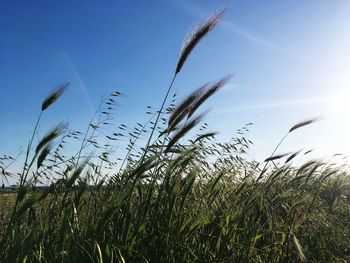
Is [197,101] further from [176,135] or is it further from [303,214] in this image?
[303,214]

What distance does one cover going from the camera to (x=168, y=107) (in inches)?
172

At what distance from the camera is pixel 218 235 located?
319 cm

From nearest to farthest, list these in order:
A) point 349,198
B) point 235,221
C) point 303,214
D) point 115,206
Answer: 1. point 115,206
2. point 235,221
3. point 303,214
4. point 349,198

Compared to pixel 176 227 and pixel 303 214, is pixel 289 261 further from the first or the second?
pixel 176 227

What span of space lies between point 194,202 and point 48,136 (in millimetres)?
1294

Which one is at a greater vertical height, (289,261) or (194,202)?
(194,202)

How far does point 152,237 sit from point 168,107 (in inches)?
69.8

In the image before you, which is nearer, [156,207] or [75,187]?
[156,207]

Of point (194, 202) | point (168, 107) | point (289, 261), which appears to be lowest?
point (289, 261)

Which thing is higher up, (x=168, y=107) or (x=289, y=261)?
(x=168, y=107)

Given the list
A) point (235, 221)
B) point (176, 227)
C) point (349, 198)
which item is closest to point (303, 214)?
point (235, 221)

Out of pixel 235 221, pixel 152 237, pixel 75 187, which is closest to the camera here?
pixel 152 237

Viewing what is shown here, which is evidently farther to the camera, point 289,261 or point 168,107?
point 168,107

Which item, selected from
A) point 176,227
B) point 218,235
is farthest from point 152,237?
point 218,235
